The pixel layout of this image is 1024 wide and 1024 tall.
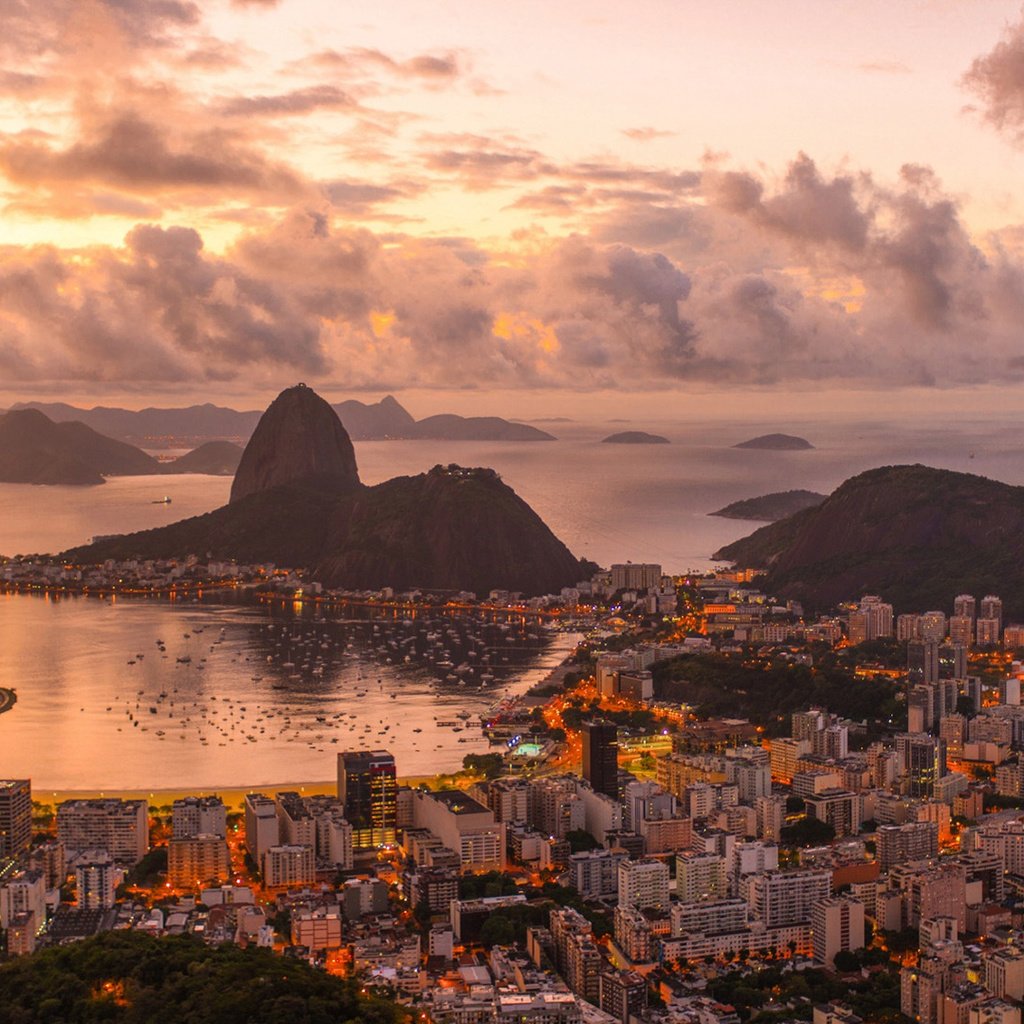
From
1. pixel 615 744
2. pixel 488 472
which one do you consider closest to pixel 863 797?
pixel 615 744

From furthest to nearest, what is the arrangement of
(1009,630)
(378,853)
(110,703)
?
(1009,630), (110,703), (378,853)

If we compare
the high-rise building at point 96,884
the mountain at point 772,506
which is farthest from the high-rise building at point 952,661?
the mountain at point 772,506

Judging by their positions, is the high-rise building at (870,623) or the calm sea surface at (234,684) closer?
the calm sea surface at (234,684)

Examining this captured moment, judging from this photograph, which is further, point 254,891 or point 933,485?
point 933,485

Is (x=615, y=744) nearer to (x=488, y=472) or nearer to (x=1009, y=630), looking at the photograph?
(x=1009, y=630)

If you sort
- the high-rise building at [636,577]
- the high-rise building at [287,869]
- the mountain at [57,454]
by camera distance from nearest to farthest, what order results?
the high-rise building at [287,869]
the high-rise building at [636,577]
the mountain at [57,454]

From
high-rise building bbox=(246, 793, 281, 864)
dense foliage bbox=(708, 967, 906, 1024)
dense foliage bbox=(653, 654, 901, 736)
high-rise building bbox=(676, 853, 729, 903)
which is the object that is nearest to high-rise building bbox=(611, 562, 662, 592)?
dense foliage bbox=(653, 654, 901, 736)

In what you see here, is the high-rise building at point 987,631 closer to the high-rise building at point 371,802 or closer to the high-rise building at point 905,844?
the high-rise building at point 905,844
